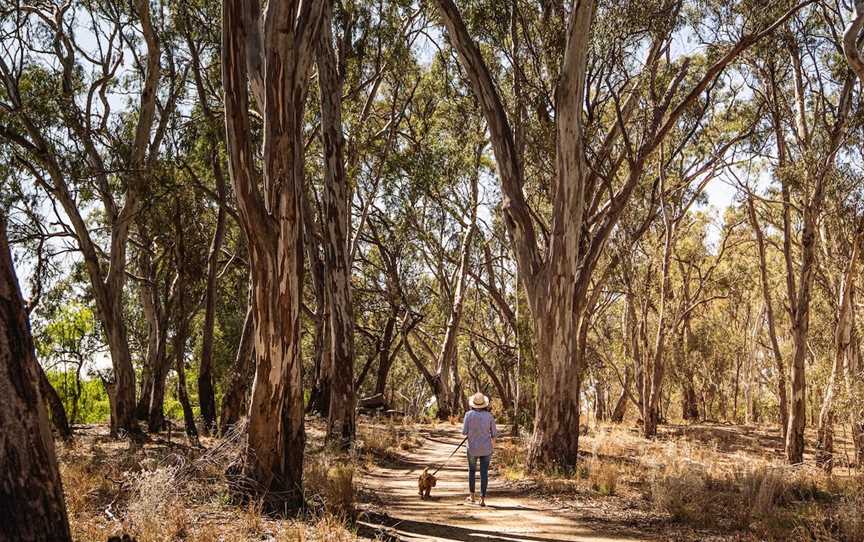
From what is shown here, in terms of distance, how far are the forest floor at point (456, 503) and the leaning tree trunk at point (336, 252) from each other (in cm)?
93

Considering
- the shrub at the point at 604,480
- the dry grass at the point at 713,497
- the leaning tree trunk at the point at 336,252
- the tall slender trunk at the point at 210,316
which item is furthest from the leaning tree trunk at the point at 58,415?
the shrub at the point at 604,480

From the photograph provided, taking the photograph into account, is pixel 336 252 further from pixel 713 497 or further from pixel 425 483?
pixel 713 497

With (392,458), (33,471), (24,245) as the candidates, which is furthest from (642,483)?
(24,245)

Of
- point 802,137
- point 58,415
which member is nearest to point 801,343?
point 802,137

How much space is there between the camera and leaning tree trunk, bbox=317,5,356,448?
12227 mm

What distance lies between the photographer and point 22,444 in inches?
152

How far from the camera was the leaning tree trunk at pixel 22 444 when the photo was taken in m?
3.78

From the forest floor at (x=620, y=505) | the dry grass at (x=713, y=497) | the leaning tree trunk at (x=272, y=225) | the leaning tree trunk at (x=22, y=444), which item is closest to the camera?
the leaning tree trunk at (x=22, y=444)

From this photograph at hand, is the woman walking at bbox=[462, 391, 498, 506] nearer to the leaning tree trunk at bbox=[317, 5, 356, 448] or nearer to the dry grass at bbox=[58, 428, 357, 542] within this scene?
the dry grass at bbox=[58, 428, 357, 542]

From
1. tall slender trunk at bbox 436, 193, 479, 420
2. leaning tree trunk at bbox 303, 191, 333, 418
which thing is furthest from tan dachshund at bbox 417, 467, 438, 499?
tall slender trunk at bbox 436, 193, 479, 420

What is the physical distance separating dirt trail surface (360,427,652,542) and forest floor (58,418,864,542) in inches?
0.7

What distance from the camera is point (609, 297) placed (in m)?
27.3

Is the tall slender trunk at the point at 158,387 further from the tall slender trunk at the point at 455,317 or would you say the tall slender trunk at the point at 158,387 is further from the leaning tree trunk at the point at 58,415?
the tall slender trunk at the point at 455,317

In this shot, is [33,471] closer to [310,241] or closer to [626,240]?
[310,241]
